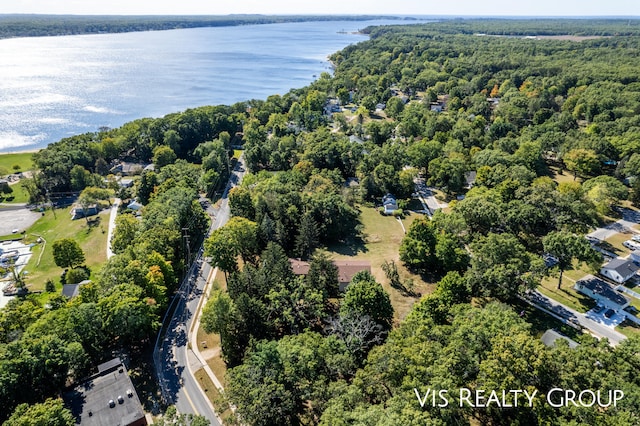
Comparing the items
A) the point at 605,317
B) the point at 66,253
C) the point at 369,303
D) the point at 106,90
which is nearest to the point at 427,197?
the point at 605,317

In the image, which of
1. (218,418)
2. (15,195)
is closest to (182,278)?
(218,418)

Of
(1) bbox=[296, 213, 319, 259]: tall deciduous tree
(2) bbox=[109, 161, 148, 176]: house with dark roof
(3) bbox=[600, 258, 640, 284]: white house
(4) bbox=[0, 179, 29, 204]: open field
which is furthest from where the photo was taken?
(2) bbox=[109, 161, 148, 176]: house with dark roof

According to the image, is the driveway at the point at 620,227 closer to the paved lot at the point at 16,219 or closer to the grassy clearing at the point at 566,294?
the grassy clearing at the point at 566,294

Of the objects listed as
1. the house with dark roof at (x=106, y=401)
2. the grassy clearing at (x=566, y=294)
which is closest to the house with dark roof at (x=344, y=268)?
the house with dark roof at (x=106, y=401)

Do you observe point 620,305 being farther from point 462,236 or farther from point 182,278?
point 182,278

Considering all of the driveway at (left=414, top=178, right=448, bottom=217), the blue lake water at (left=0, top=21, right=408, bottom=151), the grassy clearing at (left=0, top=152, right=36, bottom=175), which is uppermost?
the blue lake water at (left=0, top=21, right=408, bottom=151)

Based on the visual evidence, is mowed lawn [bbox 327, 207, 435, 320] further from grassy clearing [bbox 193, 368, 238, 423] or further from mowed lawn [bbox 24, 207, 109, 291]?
mowed lawn [bbox 24, 207, 109, 291]

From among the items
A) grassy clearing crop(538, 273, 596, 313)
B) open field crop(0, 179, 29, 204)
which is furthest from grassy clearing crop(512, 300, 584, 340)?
open field crop(0, 179, 29, 204)
